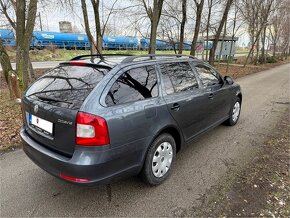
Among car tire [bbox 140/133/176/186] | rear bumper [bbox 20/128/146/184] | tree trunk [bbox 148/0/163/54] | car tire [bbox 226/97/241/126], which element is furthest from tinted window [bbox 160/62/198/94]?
tree trunk [bbox 148/0/163/54]

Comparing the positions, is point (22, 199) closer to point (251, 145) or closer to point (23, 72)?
point (251, 145)

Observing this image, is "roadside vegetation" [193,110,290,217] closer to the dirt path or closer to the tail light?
the dirt path

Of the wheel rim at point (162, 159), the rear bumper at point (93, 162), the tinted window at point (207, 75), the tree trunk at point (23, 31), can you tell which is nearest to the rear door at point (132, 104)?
the rear bumper at point (93, 162)

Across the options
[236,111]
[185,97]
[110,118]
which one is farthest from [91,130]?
[236,111]

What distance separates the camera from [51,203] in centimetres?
258

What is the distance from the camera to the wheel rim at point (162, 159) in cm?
285

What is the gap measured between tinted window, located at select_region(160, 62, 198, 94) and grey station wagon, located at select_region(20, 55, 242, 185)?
0.05 feet

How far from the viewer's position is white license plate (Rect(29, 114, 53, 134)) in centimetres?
240

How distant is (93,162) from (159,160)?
1.04 metres

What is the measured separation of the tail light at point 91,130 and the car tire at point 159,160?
0.75 m

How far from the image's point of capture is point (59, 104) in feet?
7.59

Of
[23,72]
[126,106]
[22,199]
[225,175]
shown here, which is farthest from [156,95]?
[23,72]

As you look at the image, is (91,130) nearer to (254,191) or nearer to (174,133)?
(174,133)

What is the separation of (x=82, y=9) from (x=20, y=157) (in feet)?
27.9
